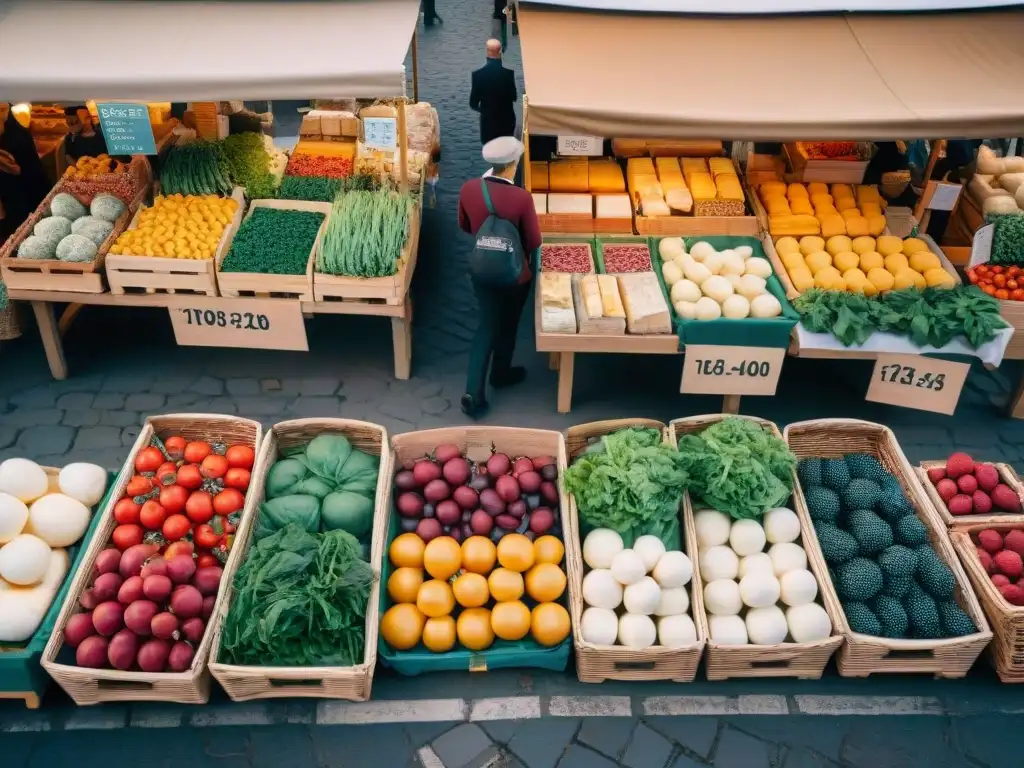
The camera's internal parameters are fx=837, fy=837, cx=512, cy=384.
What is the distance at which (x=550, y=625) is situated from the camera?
4.06 m

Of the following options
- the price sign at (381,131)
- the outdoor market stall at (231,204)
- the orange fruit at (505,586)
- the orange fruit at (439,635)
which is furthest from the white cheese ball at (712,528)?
the price sign at (381,131)

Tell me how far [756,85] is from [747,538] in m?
3.16

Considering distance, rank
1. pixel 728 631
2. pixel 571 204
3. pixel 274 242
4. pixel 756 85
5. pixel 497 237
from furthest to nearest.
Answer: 1. pixel 571 204
2. pixel 274 242
3. pixel 756 85
4. pixel 497 237
5. pixel 728 631

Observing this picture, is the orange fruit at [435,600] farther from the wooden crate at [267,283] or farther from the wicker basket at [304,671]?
the wooden crate at [267,283]

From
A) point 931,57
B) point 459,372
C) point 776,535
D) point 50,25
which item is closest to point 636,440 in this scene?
point 776,535

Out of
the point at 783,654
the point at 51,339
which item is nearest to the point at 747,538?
the point at 783,654

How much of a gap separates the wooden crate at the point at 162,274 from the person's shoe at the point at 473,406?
1.90 m

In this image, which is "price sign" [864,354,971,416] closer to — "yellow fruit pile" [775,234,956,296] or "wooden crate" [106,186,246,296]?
"yellow fruit pile" [775,234,956,296]

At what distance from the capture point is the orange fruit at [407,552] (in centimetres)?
432

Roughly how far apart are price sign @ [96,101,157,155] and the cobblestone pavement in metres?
1.56

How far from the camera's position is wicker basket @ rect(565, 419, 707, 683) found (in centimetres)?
398

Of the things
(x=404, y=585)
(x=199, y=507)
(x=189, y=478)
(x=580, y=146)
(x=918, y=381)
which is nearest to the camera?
(x=404, y=585)

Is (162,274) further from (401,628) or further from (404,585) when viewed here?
(401,628)

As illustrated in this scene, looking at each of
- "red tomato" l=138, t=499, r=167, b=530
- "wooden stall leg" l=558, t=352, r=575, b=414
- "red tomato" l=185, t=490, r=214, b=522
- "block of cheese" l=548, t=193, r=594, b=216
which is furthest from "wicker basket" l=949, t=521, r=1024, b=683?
"red tomato" l=138, t=499, r=167, b=530
